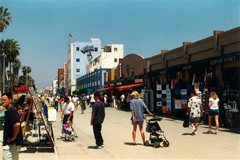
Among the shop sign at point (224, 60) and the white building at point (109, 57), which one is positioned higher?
the white building at point (109, 57)

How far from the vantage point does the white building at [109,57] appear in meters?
83.5

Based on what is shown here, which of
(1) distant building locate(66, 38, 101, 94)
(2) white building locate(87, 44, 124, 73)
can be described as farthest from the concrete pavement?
(1) distant building locate(66, 38, 101, 94)

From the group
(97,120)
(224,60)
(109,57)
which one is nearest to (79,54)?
(109,57)

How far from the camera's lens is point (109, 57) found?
277 feet

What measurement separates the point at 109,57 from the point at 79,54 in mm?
34438

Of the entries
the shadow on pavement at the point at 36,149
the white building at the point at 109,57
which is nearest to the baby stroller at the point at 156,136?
the shadow on pavement at the point at 36,149

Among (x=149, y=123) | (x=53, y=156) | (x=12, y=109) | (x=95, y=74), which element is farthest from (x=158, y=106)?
(x=95, y=74)

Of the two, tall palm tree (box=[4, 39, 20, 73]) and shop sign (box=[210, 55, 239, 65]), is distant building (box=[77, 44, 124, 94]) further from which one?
shop sign (box=[210, 55, 239, 65])

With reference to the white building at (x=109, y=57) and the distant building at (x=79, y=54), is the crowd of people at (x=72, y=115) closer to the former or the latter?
the white building at (x=109, y=57)

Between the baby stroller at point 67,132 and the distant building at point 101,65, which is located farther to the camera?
the distant building at point 101,65

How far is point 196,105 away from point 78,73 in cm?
10531

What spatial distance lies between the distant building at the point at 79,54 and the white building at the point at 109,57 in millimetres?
22777

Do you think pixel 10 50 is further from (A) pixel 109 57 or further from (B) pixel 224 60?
(B) pixel 224 60

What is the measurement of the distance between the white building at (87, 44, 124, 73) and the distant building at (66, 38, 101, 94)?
2278cm
